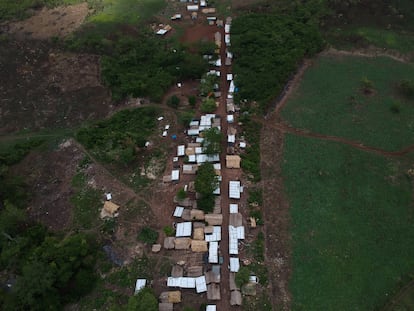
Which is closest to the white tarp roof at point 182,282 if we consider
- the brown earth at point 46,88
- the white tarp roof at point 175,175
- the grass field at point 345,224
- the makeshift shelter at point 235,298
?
the makeshift shelter at point 235,298

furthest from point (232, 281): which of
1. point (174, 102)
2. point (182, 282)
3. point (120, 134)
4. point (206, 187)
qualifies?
point (174, 102)

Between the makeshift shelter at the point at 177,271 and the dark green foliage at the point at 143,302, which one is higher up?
the dark green foliage at the point at 143,302

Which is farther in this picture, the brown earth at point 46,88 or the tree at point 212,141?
the brown earth at point 46,88

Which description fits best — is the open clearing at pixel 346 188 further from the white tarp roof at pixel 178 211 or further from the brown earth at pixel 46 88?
the brown earth at pixel 46 88

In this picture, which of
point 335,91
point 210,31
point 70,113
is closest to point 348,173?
point 335,91

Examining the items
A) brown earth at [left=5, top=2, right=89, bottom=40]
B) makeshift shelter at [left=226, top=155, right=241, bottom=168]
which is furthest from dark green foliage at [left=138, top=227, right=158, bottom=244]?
brown earth at [left=5, top=2, right=89, bottom=40]

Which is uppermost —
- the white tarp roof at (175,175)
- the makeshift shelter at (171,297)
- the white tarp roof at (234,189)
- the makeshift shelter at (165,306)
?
the white tarp roof at (175,175)

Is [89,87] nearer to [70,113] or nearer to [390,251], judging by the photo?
[70,113]

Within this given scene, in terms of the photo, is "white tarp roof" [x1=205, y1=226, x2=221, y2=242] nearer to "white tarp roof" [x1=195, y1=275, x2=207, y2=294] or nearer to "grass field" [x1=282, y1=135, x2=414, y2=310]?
"white tarp roof" [x1=195, y1=275, x2=207, y2=294]
